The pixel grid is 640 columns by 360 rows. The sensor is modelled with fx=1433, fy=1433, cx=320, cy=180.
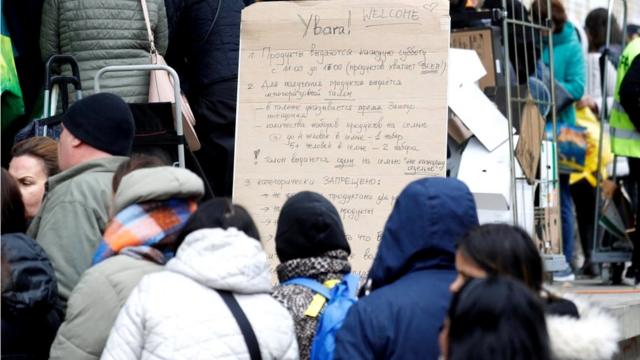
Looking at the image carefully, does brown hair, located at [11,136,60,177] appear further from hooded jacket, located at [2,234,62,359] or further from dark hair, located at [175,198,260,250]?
dark hair, located at [175,198,260,250]

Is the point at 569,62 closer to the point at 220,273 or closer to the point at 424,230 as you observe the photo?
the point at 424,230

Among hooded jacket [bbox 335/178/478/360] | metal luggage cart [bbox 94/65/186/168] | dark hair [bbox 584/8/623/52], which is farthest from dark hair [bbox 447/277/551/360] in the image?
dark hair [bbox 584/8/623/52]

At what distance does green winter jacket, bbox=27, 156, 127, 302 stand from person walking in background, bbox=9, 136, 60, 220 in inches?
24.0

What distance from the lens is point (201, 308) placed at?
4.32 meters

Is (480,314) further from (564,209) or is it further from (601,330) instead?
(564,209)

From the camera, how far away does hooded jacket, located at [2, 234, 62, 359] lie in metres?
4.70

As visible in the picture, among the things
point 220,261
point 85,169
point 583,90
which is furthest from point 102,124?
point 583,90

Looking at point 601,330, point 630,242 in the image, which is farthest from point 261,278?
point 630,242

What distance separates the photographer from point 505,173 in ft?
26.7

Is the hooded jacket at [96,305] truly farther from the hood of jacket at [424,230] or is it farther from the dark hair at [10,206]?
the hood of jacket at [424,230]

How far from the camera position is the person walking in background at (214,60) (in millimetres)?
8055

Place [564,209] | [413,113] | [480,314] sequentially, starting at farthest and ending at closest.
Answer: [564,209], [413,113], [480,314]

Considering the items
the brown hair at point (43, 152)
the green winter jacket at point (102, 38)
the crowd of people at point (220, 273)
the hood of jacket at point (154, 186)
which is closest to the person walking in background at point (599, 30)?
the green winter jacket at point (102, 38)

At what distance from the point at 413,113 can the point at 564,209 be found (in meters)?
4.04
